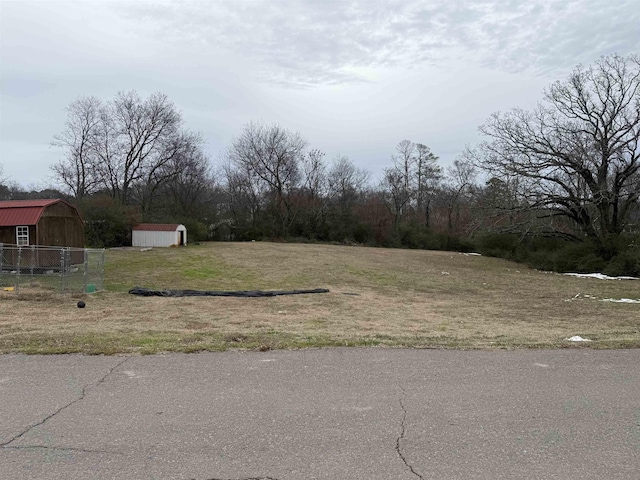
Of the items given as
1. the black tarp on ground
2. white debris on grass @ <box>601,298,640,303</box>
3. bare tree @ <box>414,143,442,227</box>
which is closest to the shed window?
the black tarp on ground

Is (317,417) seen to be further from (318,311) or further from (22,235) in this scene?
(22,235)

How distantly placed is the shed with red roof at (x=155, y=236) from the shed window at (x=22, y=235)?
767 inches

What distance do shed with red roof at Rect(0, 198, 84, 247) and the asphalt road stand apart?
19627mm

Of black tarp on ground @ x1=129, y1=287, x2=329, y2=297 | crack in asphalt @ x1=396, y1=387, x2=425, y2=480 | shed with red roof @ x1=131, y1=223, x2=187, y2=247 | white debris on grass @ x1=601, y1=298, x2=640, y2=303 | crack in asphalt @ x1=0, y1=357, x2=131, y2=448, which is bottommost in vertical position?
white debris on grass @ x1=601, y1=298, x2=640, y2=303

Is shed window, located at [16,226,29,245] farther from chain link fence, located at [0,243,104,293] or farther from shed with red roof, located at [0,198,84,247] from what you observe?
chain link fence, located at [0,243,104,293]

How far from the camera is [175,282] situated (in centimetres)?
2172

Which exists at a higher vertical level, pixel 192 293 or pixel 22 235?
pixel 22 235

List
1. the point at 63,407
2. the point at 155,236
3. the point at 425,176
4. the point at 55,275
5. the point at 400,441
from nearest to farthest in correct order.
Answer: the point at 400,441
the point at 63,407
the point at 55,275
the point at 155,236
the point at 425,176

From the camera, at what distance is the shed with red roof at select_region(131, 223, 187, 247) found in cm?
4262

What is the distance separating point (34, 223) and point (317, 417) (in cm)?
2328

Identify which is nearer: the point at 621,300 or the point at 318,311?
the point at 318,311

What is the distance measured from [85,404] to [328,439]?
2447 millimetres

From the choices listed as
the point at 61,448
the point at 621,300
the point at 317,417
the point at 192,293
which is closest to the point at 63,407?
the point at 61,448

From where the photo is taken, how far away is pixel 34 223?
22.8 metres
